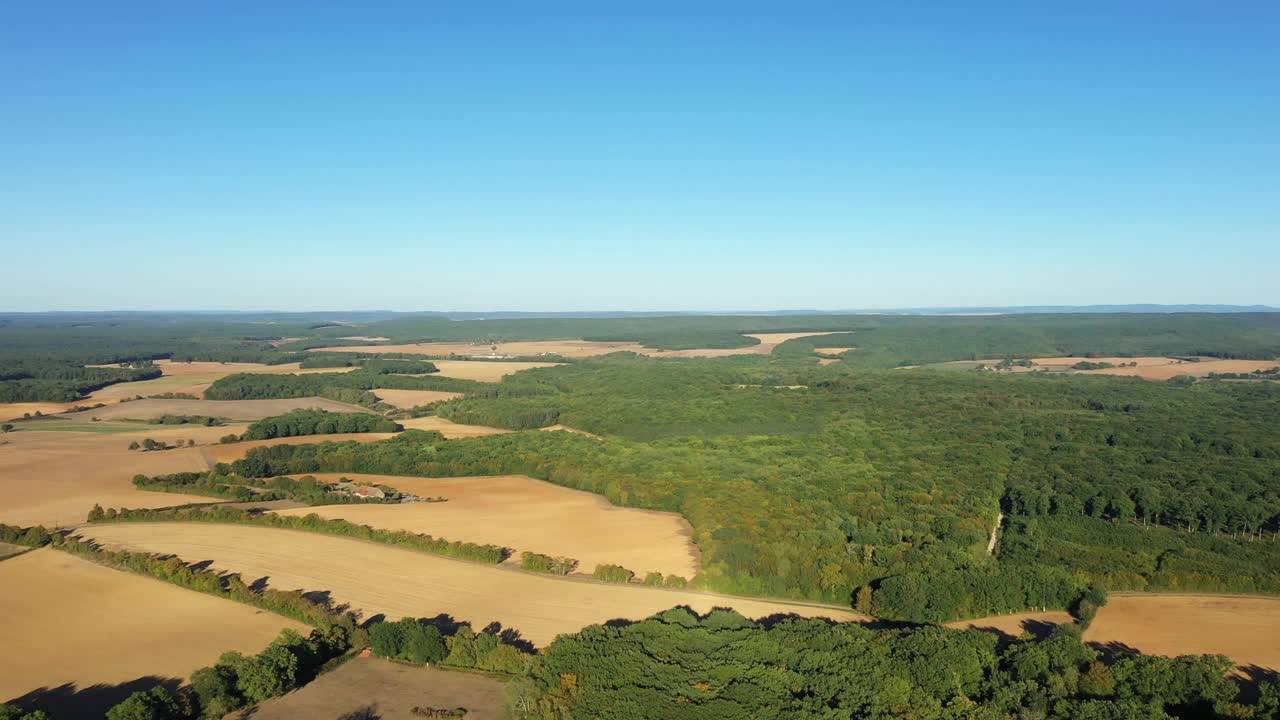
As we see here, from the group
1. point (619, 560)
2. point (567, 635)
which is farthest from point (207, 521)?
point (567, 635)

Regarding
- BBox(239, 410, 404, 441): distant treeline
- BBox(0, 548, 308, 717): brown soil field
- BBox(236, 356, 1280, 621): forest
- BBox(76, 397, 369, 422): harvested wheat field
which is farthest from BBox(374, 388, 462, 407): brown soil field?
BBox(0, 548, 308, 717): brown soil field

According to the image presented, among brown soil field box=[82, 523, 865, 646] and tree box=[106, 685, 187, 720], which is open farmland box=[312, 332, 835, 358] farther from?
tree box=[106, 685, 187, 720]

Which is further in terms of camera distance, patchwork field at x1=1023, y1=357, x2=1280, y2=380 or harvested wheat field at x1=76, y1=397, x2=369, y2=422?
patchwork field at x1=1023, y1=357, x2=1280, y2=380

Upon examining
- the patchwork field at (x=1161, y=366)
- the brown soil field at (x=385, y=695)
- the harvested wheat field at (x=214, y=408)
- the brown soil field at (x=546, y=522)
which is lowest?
the brown soil field at (x=385, y=695)

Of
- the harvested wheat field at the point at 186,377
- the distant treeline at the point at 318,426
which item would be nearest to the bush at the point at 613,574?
the distant treeline at the point at 318,426

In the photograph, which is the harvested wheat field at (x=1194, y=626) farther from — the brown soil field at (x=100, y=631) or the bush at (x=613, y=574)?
the brown soil field at (x=100, y=631)

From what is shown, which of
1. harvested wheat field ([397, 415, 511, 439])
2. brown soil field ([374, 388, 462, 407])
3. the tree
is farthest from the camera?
brown soil field ([374, 388, 462, 407])

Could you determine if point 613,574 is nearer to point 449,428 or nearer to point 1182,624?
point 1182,624
